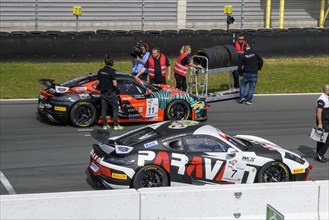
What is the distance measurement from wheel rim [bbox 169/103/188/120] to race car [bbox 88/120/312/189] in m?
4.45

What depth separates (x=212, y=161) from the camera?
11805 mm

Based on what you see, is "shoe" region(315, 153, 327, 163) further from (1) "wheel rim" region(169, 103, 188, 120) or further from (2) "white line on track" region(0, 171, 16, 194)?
(2) "white line on track" region(0, 171, 16, 194)

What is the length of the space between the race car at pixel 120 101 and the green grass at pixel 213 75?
4028mm

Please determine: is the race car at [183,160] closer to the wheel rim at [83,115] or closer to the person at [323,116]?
the person at [323,116]

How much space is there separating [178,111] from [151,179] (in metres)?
5.35

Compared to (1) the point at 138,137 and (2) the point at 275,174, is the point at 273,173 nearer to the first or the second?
(2) the point at 275,174

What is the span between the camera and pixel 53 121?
1648 cm

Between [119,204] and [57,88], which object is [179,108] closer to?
[57,88]

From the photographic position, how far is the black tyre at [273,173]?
39.4 feet

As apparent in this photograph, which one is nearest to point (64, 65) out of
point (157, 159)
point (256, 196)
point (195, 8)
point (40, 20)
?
point (40, 20)

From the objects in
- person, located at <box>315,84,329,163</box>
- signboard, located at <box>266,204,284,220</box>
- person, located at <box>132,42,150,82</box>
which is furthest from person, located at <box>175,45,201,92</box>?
signboard, located at <box>266,204,284,220</box>

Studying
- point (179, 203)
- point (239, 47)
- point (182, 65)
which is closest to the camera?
point (179, 203)

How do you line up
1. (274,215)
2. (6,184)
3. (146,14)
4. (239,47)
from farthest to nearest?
(146,14), (239,47), (6,184), (274,215)

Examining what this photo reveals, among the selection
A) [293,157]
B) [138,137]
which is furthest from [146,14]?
[293,157]
